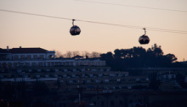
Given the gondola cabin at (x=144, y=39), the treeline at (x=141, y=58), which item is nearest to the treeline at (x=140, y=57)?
the treeline at (x=141, y=58)

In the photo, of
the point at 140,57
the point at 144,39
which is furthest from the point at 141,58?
the point at 144,39

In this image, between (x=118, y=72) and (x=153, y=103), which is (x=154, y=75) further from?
(x=153, y=103)

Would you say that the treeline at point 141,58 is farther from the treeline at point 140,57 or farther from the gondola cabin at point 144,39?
the gondola cabin at point 144,39

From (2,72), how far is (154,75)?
1253 inches

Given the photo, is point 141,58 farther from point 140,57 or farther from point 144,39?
point 144,39

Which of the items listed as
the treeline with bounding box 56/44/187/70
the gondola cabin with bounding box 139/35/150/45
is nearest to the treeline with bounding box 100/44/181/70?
the treeline with bounding box 56/44/187/70

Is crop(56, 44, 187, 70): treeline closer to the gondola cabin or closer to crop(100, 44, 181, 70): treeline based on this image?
crop(100, 44, 181, 70): treeline

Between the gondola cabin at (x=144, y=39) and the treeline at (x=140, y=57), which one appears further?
the treeline at (x=140, y=57)

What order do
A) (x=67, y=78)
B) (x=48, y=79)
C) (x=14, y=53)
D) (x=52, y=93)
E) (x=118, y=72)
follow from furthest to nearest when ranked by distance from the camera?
(x=14, y=53) < (x=118, y=72) < (x=67, y=78) < (x=48, y=79) < (x=52, y=93)

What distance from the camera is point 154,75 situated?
3014 inches

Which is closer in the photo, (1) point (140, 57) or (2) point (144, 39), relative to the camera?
(2) point (144, 39)

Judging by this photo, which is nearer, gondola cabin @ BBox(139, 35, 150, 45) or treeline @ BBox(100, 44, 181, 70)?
gondola cabin @ BBox(139, 35, 150, 45)

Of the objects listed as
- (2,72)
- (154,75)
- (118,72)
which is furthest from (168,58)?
(2,72)

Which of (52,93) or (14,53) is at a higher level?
(14,53)
